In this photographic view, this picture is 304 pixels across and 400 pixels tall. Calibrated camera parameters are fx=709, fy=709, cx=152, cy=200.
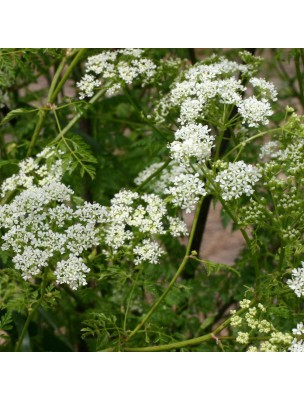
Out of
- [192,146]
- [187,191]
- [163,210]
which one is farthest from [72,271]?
[192,146]

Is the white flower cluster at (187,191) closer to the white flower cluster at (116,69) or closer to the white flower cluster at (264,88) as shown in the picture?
the white flower cluster at (264,88)

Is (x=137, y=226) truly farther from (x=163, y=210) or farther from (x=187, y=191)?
(x=187, y=191)

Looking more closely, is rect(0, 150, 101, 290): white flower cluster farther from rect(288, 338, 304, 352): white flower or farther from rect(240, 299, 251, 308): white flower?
rect(288, 338, 304, 352): white flower

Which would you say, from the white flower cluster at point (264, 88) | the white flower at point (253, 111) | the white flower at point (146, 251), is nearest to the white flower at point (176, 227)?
the white flower at point (146, 251)

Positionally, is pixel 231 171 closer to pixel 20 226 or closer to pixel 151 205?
pixel 151 205

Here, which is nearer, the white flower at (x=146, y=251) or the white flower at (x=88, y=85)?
the white flower at (x=146, y=251)

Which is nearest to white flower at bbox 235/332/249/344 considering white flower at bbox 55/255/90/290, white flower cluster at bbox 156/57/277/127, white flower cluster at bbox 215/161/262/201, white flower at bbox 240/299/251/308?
white flower at bbox 240/299/251/308
